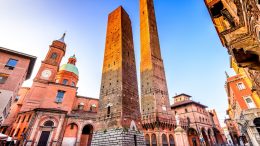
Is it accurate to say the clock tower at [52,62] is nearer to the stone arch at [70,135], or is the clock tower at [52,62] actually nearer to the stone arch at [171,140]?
the stone arch at [70,135]

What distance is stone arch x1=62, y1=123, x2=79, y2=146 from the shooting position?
69.4 feet

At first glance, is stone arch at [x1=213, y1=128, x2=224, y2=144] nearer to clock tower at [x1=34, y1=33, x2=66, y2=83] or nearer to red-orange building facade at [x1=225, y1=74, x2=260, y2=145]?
red-orange building facade at [x1=225, y1=74, x2=260, y2=145]

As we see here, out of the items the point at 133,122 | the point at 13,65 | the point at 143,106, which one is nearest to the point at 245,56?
the point at 133,122

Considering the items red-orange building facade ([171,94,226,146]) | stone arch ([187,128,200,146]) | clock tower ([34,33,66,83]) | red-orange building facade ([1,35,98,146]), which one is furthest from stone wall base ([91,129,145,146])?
stone arch ([187,128,200,146])

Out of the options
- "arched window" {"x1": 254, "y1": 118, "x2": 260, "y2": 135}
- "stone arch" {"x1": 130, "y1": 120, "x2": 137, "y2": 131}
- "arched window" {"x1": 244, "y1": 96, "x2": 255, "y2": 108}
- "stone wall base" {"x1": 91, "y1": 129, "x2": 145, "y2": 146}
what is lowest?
"stone wall base" {"x1": 91, "y1": 129, "x2": 145, "y2": 146}

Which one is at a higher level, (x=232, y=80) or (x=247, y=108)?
(x=232, y=80)

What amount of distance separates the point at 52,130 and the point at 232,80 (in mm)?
29445

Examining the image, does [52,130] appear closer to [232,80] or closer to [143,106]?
[143,106]

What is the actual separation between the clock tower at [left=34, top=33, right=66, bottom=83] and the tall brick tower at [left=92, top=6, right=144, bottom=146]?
15085mm

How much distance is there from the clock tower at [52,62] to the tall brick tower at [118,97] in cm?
1509

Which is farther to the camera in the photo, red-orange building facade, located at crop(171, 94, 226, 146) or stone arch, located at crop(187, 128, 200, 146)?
red-orange building facade, located at crop(171, 94, 226, 146)

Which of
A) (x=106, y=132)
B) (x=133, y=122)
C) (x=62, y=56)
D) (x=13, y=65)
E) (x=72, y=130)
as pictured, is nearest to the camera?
(x=106, y=132)

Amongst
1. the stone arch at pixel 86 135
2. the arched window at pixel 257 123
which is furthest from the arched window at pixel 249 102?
the stone arch at pixel 86 135

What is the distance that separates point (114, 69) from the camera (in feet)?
57.0
